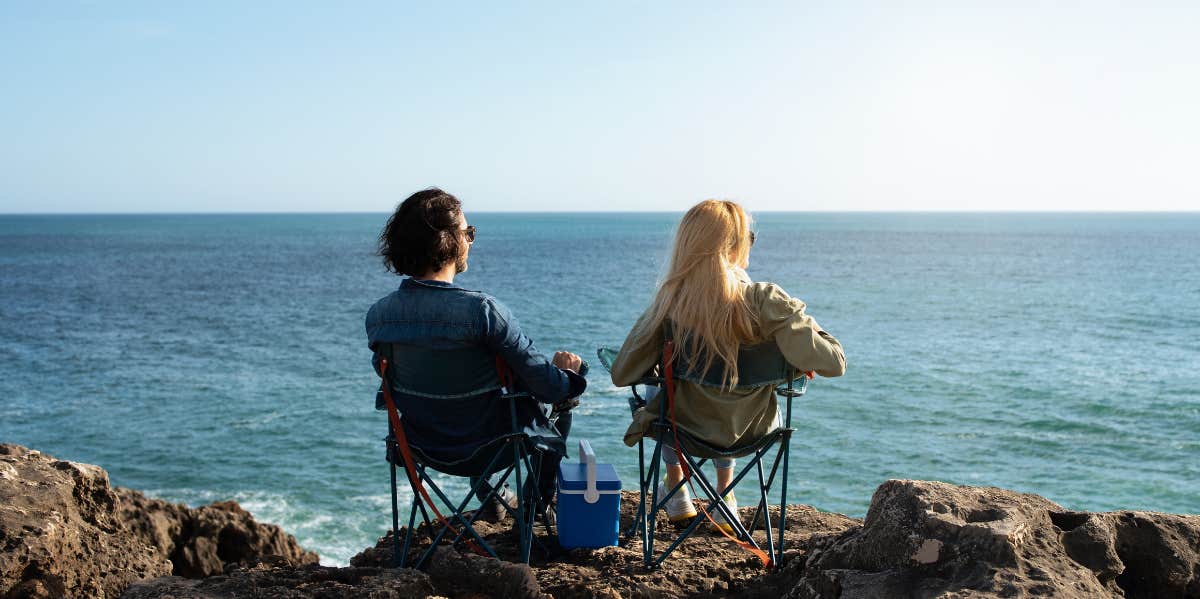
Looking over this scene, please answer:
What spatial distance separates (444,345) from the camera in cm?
401

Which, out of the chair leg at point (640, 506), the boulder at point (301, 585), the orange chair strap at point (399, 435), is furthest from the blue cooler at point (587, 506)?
the boulder at point (301, 585)

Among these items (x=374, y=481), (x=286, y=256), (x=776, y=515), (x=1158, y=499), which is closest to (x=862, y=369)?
(x=1158, y=499)

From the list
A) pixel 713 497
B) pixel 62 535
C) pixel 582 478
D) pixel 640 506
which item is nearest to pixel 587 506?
pixel 582 478

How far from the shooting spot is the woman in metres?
4.00

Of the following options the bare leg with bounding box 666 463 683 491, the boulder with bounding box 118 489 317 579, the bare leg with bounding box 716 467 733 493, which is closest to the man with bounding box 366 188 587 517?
the bare leg with bounding box 666 463 683 491

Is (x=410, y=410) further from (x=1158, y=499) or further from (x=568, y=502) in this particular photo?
(x=1158, y=499)

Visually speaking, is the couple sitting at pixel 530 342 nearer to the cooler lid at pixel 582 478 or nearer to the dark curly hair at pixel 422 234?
the dark curly hair at pixel 422 234

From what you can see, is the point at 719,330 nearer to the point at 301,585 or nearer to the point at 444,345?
the point at 444,345

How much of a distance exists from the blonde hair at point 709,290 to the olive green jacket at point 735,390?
3.1 inches

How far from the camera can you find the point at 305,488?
13742 mm

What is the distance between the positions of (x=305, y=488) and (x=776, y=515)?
31.6 feet

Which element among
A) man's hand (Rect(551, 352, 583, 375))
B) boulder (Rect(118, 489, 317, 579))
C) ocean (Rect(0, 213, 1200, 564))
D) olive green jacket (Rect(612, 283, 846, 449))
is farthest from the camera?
ocean (Rect(0, 213, 1200, 564))

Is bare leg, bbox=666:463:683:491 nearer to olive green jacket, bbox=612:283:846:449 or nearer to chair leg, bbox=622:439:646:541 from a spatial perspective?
chair leg, bbox=622:439:646:541

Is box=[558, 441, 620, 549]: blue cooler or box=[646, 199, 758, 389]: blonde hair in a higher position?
box=[646, 199, 758, 389]: blonde hair
